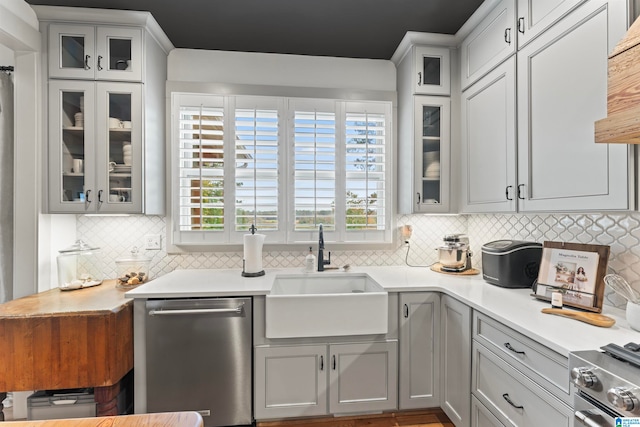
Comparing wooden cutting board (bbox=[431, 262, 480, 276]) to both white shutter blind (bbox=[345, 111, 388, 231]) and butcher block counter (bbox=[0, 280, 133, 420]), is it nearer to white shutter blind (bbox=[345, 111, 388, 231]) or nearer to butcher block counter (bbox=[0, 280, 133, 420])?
white shutter blind (bbox=[345, 111, 388, 231])

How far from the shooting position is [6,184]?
6.57 ft

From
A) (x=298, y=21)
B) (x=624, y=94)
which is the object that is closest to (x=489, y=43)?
(x=624, y=94)

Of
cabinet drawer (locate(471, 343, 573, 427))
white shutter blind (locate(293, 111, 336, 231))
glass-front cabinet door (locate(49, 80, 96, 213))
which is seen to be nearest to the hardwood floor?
cabinet drawer (locate(471, 343, 573, 427))

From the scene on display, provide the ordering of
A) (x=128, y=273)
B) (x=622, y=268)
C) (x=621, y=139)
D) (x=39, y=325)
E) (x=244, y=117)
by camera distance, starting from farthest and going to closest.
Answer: (x=244, y=117) → (x=128, y=273) → (x=39, y=325) → (x=622, y=268) → (x=621, y=139)

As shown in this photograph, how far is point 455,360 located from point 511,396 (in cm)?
46

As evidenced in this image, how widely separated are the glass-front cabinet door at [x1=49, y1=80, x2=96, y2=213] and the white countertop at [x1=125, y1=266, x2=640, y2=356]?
78 centimetres

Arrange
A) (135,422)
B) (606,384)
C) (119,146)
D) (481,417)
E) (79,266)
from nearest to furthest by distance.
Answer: (135,422), (606,384), (481,417), (119,146), (79,266)

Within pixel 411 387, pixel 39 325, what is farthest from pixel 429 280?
pixel 39 325

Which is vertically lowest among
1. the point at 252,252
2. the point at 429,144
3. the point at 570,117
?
the point at 252,252

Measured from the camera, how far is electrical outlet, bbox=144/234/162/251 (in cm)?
238

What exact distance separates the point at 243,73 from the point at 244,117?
381mm

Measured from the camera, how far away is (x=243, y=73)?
2479mm

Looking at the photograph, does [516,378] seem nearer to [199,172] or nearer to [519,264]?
[519,264]

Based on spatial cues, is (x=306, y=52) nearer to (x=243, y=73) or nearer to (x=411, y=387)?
(x=243, y=73)
